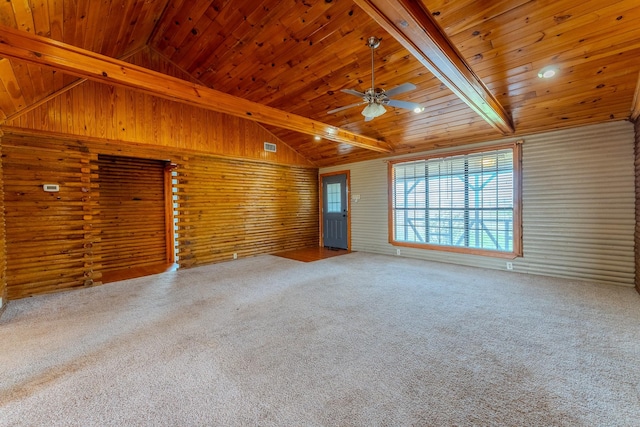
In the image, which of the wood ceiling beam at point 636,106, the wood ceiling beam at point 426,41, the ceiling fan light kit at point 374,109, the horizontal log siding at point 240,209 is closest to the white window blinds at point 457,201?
the wood ceiling beam at point 636,106

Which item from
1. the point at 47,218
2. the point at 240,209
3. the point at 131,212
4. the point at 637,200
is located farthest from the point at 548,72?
the point at 131,212

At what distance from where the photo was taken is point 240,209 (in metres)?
6.45

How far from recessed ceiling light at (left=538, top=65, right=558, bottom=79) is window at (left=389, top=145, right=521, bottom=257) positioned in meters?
1.69

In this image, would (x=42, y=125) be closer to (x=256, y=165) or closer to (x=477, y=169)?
(x=256, y=165)

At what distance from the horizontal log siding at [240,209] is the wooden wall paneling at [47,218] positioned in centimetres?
149

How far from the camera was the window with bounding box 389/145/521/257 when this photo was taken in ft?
16.4

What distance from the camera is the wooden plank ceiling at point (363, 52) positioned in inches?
102

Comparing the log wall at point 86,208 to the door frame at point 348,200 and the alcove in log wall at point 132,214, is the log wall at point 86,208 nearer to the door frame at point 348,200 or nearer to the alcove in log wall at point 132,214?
the alcove in log wall at point 132,214

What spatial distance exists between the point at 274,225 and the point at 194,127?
3015 millimetres

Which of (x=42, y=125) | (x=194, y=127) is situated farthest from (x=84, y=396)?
(x=194, y=127)

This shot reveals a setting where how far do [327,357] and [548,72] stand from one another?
160 inches

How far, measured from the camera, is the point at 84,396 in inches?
69.8

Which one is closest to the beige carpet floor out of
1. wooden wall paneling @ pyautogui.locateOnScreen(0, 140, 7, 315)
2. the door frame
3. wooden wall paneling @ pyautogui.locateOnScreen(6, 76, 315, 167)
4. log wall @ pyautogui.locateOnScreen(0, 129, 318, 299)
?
wooden wall paneling @ pyautogui.locateOnScreen(0, 140, 7, 315)

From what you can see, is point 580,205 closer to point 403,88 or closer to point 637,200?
point 637,200
